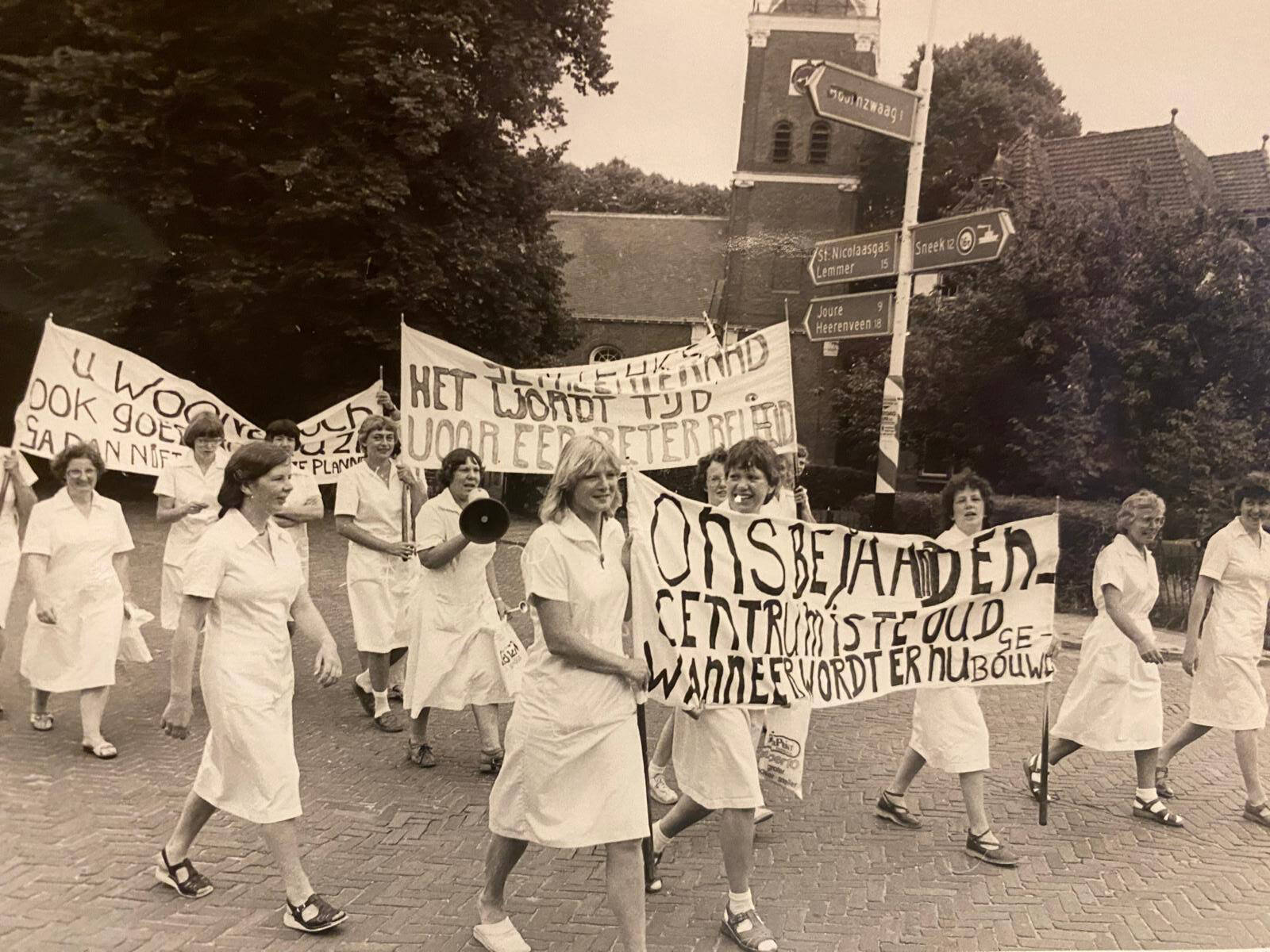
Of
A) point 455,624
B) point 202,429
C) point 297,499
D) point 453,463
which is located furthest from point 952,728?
point 202,429

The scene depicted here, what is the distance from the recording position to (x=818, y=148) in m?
28.8

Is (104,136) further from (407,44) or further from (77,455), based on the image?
(77,455)

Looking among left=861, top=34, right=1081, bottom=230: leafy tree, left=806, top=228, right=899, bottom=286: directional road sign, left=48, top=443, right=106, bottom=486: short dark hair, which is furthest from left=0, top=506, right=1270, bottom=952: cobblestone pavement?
left=861, top=34, right=1081, bottom=230: leafy tree

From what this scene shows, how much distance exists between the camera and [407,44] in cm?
1642

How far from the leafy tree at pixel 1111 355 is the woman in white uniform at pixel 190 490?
11.9 m

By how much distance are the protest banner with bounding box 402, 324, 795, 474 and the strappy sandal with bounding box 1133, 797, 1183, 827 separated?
3.07m

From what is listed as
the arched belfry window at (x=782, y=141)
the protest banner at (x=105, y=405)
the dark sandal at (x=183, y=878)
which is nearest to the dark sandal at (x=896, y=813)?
the dark sandal at (x=183, y=878)

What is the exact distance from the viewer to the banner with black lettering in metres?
4.23

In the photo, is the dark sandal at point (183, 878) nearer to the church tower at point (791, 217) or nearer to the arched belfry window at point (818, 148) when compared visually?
the church tower at point (791, 217)

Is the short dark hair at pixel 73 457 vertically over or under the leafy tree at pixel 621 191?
under

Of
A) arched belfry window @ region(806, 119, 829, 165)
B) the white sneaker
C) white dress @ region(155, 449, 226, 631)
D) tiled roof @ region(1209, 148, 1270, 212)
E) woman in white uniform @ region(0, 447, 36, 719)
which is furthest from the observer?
arched belfry window @ region(806, 119, 829, 165)

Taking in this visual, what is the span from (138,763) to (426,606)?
1876 millimetres

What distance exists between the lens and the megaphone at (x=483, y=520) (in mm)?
5121

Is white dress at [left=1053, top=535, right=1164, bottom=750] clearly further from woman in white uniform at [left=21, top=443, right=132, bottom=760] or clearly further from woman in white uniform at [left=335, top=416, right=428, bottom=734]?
woman in white uniform at [left=21, top=443, right=132, bottom=760]
